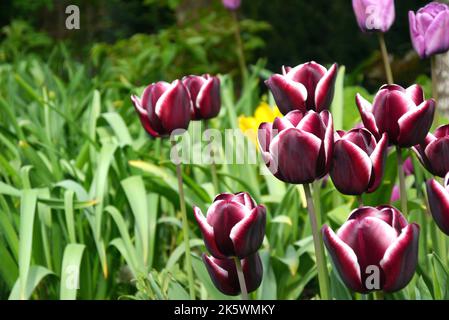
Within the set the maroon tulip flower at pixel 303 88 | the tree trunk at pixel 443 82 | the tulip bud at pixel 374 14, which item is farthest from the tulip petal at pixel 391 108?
the tree trunk at pixel 443 82

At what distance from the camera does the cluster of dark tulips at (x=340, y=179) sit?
3.57ft

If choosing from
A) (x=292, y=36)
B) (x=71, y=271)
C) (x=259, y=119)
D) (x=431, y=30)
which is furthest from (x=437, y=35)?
(x=292, y=36)

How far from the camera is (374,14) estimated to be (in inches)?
68.1

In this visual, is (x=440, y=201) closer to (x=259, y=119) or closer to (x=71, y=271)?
(x=71, y=271)

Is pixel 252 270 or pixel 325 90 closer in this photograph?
pixel 252 270

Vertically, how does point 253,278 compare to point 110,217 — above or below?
below

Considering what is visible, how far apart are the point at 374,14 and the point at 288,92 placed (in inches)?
19.0

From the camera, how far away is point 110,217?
93.3 inches

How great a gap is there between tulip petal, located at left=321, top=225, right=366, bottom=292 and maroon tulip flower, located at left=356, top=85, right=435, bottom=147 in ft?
0.88
